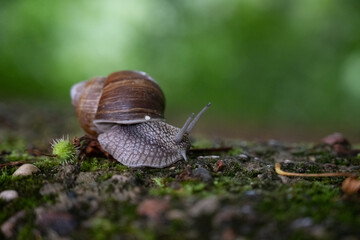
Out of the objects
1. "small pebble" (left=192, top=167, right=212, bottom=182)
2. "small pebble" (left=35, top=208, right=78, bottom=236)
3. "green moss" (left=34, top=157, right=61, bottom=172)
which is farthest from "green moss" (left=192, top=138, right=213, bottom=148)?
"small pebble" (left=35, top=208, right=78, bottom=236)

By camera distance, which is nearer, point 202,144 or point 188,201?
point 188,201

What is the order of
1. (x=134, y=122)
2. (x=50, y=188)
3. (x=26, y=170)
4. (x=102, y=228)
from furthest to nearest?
(x=134, y=122) < (x=26, y=170) < (x=50, y=188) < (x=102, y=228)

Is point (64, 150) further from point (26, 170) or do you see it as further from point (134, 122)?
point (134, 122)

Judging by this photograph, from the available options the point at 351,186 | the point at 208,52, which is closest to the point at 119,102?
the point at 351,186

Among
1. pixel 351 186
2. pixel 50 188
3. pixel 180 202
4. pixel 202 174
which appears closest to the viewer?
pixel 180 202

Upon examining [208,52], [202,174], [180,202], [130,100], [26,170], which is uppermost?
[208,52]

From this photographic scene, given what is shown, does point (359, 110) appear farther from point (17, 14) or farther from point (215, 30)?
point (17, 14)

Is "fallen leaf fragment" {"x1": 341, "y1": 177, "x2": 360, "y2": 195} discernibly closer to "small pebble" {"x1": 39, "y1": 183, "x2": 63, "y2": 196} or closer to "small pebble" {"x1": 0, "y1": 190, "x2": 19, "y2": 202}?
"small pebble" {"x1": 39, "y1": 183, "x2": 63, "y2": 196}

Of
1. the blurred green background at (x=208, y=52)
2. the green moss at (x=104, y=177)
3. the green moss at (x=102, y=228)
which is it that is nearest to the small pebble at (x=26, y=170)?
the green moss at (x=104, y=177)
